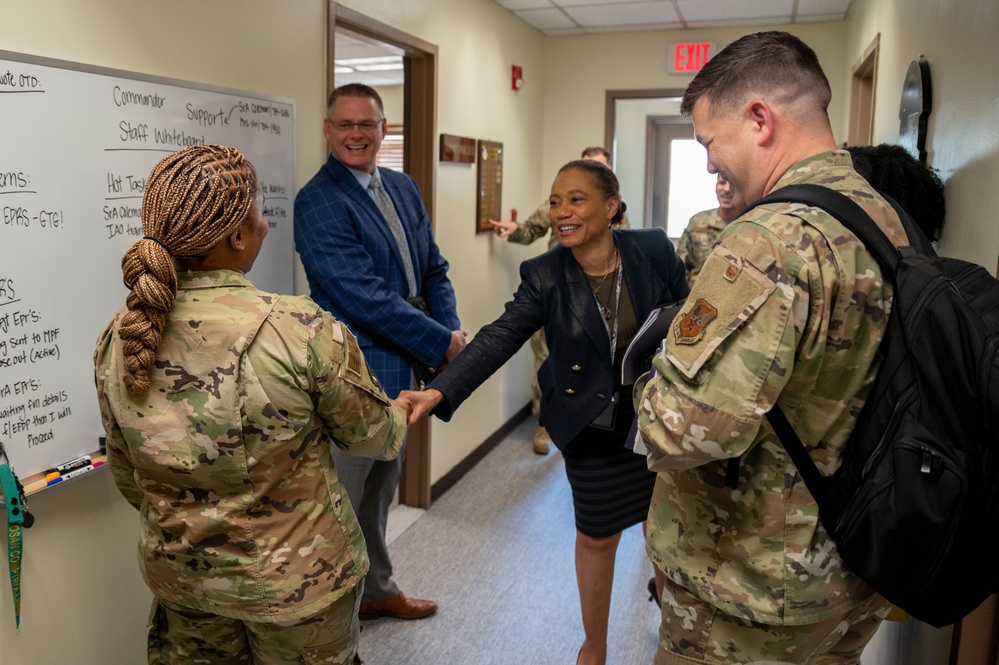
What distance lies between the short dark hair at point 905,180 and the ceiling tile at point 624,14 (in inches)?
110

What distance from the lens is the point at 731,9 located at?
442 cm

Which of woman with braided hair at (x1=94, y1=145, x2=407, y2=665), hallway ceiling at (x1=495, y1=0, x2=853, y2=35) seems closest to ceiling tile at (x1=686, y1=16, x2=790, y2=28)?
hallway ceiling at (x1=495, y1=0, x2=853, y2=35)

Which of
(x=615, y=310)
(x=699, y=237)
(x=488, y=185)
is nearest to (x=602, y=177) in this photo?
(x=615, y=310)

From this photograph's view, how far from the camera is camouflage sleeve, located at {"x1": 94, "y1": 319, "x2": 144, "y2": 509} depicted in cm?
131

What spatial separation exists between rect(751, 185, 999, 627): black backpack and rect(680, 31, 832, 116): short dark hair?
0.56 feet

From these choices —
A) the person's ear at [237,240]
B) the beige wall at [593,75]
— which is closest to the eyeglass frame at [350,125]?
the person's ear at [237,240]

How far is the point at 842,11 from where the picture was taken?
4492 millimetres

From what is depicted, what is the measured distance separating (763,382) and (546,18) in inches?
162

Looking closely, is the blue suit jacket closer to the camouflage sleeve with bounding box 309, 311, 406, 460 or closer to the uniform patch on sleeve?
the camouflage sleeve with bounding box 309, 311, 406, 460

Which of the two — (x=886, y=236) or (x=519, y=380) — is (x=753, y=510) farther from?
(x=519, y=380)

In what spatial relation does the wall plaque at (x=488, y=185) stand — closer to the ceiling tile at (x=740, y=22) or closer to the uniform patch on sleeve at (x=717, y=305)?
the ceiling tile at (x=740, y=22)

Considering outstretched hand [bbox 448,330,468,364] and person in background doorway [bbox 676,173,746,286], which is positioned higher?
person in background doorway [bbox 676,173,746,286]

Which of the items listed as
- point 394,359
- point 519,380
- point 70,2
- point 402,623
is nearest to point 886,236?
point 394,359

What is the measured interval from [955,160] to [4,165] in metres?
2.09
